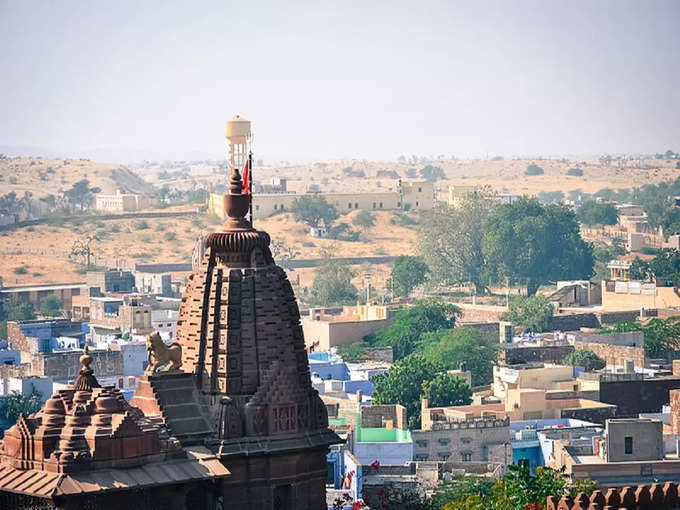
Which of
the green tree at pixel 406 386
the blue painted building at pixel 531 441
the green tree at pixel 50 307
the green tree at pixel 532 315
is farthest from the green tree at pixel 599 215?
the blue painted building at pixel 531 441

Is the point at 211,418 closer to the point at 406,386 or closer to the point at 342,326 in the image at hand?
the point at 406,386

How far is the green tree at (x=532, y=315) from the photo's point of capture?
118 metres

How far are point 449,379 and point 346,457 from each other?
69.4ft

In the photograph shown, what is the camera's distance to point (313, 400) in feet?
133

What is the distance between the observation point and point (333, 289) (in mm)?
143625

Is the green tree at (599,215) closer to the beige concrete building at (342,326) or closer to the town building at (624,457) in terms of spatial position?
the beige concrete building at (342,326)

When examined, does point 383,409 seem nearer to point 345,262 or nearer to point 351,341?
point 351,341

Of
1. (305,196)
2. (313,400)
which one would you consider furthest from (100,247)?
(313,400)

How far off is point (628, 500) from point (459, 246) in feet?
407

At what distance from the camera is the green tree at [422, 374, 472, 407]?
83.7 meters

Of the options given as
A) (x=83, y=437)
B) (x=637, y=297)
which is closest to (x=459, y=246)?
(x=637, y=297)

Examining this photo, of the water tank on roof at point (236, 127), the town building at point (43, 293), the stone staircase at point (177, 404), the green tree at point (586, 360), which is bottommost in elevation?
the green tree at point (586, 360)

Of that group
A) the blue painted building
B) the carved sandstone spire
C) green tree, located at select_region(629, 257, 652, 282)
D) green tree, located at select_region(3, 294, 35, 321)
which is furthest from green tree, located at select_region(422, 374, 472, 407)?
green tree, located at select_region(629, 257, 652, 282)

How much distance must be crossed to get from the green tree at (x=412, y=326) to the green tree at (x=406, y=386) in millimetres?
19440
